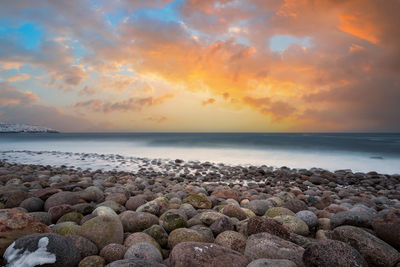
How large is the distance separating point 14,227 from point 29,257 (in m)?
0.61

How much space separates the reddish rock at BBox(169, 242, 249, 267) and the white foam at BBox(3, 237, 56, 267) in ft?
3.82

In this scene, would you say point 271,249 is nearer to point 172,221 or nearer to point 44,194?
point 172,221

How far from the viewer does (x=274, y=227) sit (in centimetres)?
305

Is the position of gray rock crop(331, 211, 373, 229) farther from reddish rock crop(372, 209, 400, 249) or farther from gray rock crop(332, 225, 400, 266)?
gray rock crop(332, 225, 400, 266)

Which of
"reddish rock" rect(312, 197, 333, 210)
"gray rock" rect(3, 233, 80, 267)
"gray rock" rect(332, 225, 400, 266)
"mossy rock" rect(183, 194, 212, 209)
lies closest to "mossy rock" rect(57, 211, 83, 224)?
"gray rock" rect(3, 233, 80, 267)

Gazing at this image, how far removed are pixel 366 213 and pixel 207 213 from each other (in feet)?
7.79

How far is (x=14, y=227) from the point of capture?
2525 millimetres

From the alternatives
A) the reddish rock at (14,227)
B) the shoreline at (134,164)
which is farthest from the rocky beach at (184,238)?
the shoreline at (134,164)

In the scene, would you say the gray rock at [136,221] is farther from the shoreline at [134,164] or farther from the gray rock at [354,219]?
the shoreline at [134,164]

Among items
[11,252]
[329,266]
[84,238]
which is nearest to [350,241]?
[329,266]

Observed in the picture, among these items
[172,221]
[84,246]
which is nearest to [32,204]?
[84,246]

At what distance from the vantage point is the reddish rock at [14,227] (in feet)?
7.91

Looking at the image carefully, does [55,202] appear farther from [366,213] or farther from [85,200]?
[366,213]

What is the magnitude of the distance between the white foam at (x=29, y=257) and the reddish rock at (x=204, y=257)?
1.17 metres
